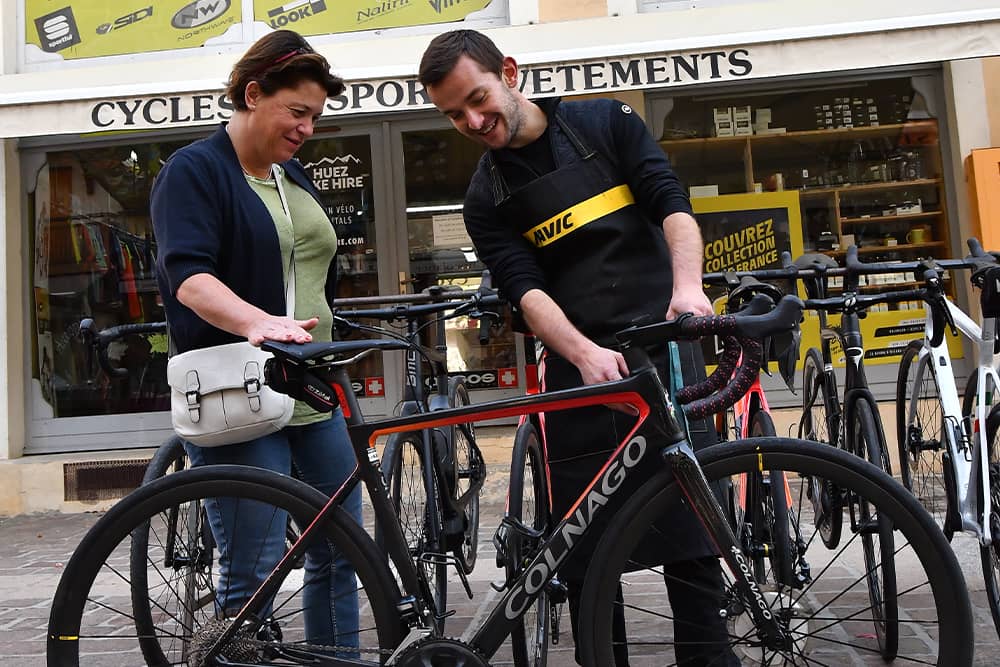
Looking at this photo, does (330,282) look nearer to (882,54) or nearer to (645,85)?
(645,85)

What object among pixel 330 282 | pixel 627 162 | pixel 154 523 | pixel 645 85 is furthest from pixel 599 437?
pixel 645 85

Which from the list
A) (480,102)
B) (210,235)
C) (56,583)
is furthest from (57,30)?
(480,102)

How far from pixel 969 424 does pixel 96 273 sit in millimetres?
6508

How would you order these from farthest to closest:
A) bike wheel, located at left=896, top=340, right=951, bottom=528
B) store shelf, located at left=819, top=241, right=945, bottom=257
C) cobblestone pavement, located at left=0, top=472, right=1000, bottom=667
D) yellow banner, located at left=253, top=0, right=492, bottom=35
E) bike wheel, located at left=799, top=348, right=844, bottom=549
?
yellow banner, located at left=253, top=0, right=492, bottom=35 < store shelf, located at left=819, top=241, right=945, bottom=257 < bike wheel, located at left=896, top=340, right=951, bottom=528 < cobblestone pavement, located at left=0, top=472, right=1000, bottom=667 < bike wheel, located at left=799, top=348, right=844, bottom=549

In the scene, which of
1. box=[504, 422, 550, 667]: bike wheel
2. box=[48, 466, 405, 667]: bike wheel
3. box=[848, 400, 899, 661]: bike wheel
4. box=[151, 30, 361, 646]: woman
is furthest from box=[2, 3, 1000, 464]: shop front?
box=[48, 466, 405, 667]: bike wheel

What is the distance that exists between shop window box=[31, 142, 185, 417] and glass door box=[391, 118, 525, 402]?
1953mm

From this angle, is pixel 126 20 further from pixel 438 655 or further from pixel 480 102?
pixel 438 655

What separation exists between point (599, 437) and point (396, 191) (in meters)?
4.93

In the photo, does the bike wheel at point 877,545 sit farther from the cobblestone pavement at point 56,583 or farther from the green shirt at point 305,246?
the green shirt at point 305,246

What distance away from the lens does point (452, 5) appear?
273 inches

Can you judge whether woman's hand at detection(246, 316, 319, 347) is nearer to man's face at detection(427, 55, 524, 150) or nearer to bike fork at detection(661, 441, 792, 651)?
man's face at detection(427, 55, 524, 150)

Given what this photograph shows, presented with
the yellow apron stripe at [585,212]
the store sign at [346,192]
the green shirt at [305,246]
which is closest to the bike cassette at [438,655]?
the green shirt at [305,246]

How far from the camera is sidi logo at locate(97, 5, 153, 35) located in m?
7.20

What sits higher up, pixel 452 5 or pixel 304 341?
pixel 452 5
